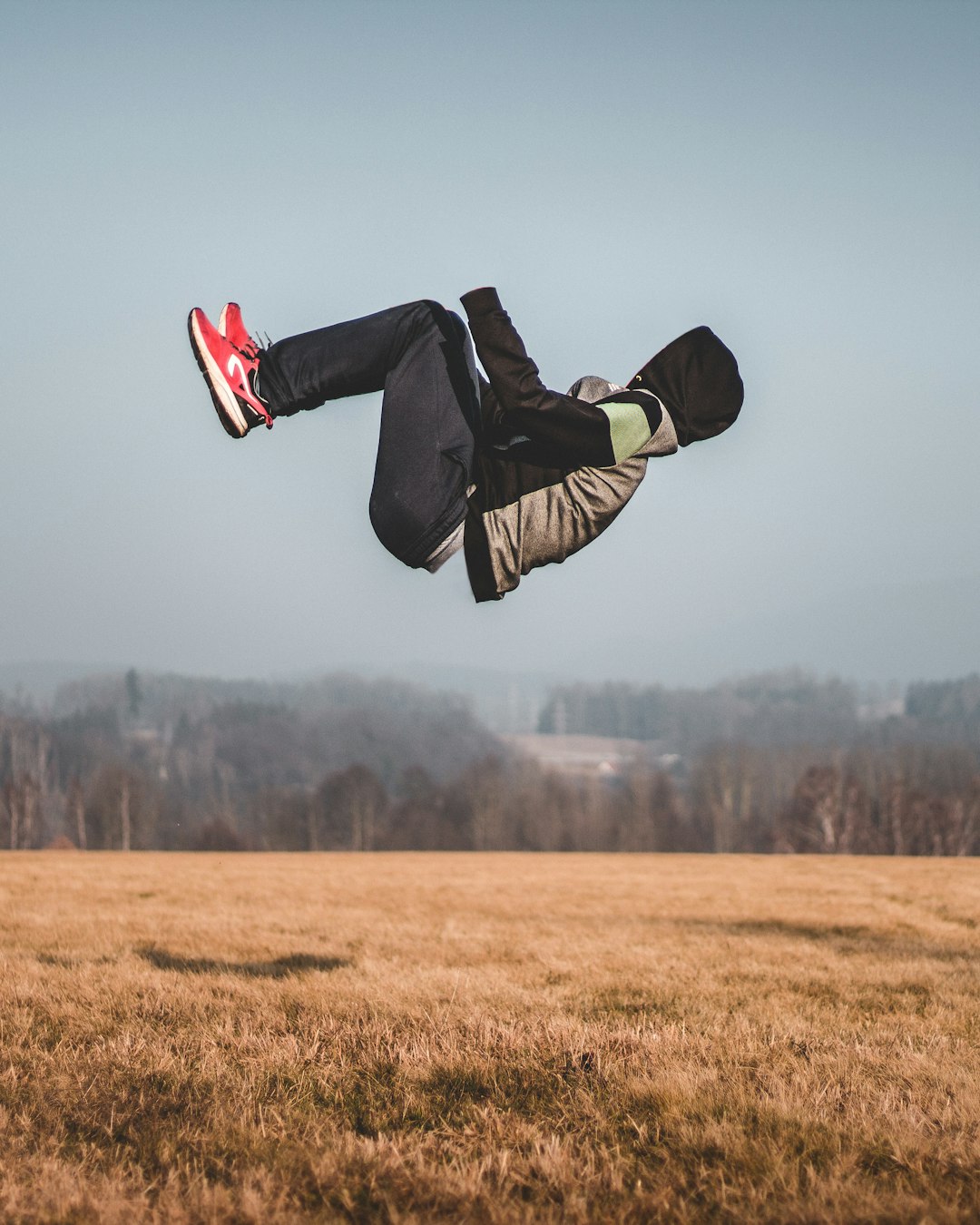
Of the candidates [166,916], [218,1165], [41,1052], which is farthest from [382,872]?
[218,1165]

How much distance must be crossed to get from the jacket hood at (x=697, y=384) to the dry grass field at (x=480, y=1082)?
111 inches

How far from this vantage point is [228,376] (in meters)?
4.20

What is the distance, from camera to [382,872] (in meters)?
24.2

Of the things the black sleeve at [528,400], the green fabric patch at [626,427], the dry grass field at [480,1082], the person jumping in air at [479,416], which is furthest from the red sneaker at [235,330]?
the dry grass field at [480,1082]

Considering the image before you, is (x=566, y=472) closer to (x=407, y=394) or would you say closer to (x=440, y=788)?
(x=407, y=394)

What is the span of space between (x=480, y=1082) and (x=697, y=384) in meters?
3.15

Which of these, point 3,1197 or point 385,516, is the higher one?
point 385,516

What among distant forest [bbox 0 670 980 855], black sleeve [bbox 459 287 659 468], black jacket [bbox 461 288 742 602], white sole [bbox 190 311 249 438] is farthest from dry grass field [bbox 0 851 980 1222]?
distant forest [bbox 0 670 980 855]

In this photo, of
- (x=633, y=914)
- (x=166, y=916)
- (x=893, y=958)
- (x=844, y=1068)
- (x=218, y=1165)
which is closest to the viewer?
(x=218, y=1165)

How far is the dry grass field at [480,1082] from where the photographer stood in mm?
3025

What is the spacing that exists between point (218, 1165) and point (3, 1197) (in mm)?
625

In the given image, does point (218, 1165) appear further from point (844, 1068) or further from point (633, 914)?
point (633, 914)

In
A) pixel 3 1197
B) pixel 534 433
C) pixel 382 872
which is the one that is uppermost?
pixel 534 433

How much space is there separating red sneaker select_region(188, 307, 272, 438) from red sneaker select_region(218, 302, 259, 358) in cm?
2
